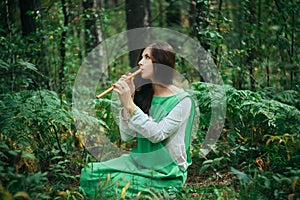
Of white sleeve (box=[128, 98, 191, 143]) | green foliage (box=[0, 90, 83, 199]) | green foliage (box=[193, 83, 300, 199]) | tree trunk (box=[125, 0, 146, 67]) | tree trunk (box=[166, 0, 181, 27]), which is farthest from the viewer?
tree trunk (box=[166, 0, 181, 27])

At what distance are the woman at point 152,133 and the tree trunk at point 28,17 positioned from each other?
2.25m

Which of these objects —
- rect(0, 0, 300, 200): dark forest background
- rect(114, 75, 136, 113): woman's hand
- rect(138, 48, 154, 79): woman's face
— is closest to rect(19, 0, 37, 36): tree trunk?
rect(0, 0, 300, 200): dark forest background

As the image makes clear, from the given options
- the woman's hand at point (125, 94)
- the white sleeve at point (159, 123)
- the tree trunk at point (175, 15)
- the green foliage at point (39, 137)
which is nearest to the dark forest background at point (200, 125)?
the green foliage at point (39, 137)

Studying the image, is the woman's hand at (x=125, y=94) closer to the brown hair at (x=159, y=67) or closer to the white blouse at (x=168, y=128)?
the white blouse at (x=168, y=128)

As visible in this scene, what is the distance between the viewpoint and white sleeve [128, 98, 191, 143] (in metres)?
3.28

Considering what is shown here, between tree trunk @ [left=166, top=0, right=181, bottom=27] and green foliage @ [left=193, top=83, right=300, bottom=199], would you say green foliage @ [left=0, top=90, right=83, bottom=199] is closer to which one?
green foliage @ [left=193, top=83, right=300, bottom=199]

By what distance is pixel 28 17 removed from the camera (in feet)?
17.6

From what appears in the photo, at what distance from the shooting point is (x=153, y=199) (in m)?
3.00

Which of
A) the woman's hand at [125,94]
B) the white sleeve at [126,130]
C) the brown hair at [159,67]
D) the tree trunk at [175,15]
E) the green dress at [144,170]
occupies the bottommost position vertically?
the green dress at [144,170]

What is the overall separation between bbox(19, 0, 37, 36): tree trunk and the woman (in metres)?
2.25

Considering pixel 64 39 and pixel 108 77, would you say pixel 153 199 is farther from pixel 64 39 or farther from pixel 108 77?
pixel 108 77

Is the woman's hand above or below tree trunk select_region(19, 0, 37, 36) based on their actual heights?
below

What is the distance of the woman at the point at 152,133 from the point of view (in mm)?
3301

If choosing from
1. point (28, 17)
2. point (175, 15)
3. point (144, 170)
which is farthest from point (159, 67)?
point (175, 15)
